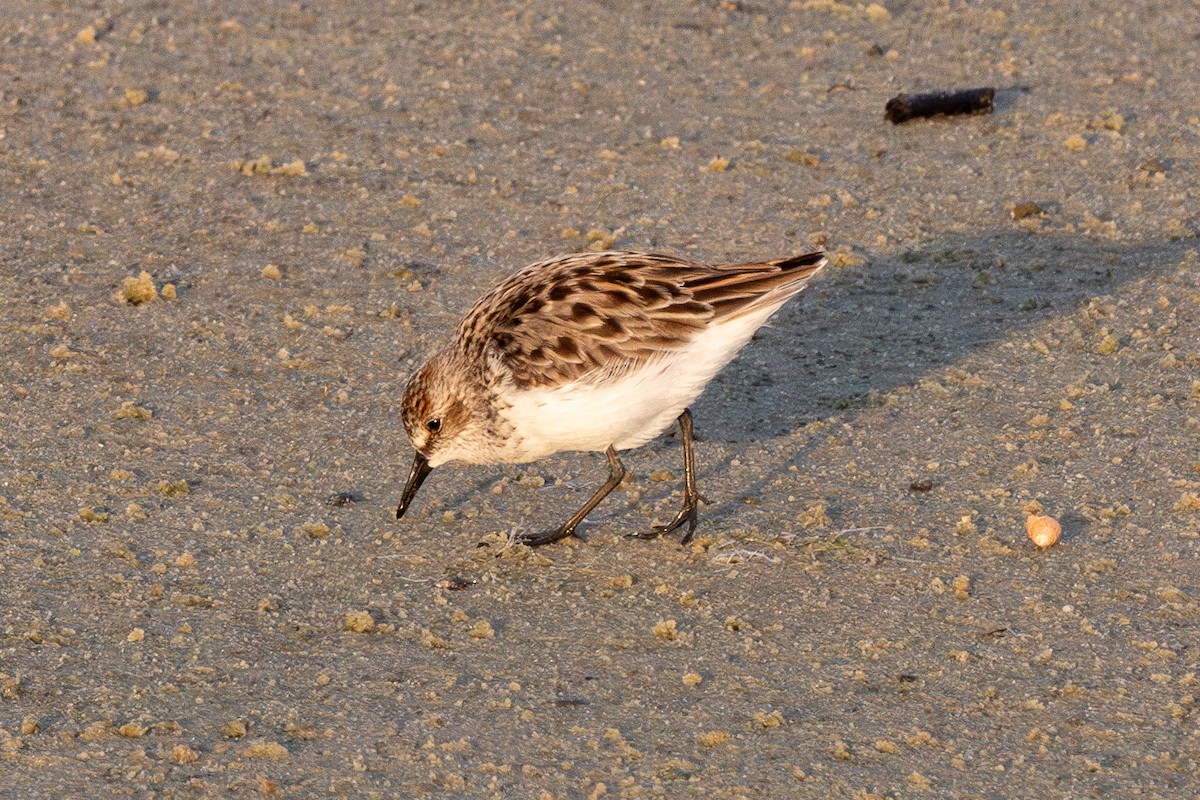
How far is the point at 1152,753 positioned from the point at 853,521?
5.35ft

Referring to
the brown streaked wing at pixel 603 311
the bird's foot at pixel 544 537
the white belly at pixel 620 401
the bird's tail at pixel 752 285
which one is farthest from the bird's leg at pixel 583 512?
the bird's tail at pixel 752 285

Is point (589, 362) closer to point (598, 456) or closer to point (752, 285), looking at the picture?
point (752, 285)

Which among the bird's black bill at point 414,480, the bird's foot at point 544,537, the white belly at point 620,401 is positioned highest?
the white belly at point 620,401

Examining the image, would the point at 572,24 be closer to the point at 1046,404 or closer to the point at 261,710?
the point at 1046,404

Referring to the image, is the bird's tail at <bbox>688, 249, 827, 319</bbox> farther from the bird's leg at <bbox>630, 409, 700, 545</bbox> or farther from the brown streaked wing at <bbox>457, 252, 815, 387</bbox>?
the bird's leg at <bbox>630, 409, 700, 545</bbox>

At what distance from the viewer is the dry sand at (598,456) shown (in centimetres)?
480

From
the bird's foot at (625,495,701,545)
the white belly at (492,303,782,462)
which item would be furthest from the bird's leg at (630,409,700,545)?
the white belly at (492,303,782,462)

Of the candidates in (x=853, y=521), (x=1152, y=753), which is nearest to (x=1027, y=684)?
(x=1152, y=753)

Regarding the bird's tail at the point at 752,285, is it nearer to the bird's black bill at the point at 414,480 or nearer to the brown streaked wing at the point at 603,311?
the brown streaked wing at the point at 603,311

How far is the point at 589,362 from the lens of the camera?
5.71m

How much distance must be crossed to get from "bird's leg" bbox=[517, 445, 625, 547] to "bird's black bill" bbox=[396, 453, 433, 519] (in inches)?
17.2

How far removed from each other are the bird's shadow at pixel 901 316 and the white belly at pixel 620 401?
0.88 m

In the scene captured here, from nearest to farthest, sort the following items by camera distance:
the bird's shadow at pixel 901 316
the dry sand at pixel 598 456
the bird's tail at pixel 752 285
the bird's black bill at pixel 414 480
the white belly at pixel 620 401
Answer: the dry sand at pixel 598 456 → the white belly at pixel 620 401 → the bird's tail at pixel 752 285 → the bird's black bill at pixel 414 480 → the bird's shadow at pixel 901 316

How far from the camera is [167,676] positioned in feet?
16.4
